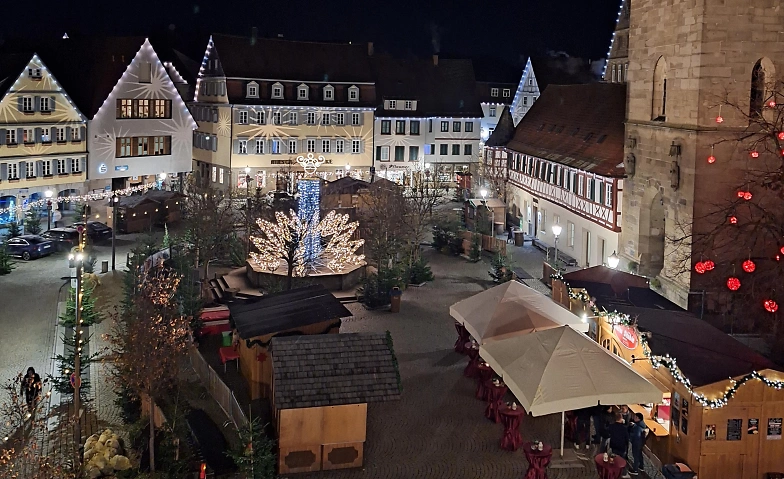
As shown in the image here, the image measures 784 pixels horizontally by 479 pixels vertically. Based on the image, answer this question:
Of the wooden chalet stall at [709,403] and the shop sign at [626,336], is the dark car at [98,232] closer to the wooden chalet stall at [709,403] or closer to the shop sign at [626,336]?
the shop sign at [626,336]

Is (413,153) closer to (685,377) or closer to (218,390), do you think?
(218,390)

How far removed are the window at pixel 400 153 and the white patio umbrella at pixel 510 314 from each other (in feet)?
126

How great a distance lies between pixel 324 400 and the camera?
16281mm

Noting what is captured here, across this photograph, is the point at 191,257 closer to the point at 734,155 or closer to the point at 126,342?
the point at 126,342

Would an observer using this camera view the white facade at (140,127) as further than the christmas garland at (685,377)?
Yes

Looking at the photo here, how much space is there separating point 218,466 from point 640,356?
8.51 meters

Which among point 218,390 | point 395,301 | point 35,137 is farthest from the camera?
point 35,137

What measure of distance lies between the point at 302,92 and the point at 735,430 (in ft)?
145

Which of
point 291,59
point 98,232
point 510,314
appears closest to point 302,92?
point 291,59

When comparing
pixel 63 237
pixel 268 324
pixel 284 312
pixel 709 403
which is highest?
→ pixel 284 312

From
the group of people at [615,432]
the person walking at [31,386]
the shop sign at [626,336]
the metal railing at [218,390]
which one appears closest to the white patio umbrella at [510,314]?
the shop sign at [626,336]

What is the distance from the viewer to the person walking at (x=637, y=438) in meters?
15.9

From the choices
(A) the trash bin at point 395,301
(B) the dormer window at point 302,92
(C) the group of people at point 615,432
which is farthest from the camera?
(B) the dormer window at point 302,92

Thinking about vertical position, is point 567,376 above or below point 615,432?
above
